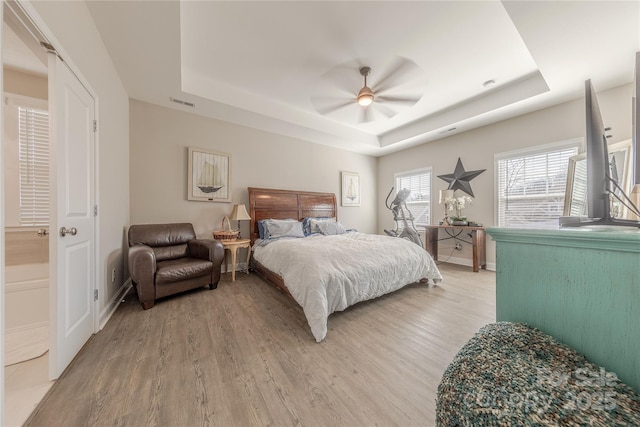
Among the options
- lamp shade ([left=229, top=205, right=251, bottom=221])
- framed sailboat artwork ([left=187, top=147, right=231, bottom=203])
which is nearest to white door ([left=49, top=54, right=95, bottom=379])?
framed sailboat artwork ([left=187, top=147, right=231, bottom=203])

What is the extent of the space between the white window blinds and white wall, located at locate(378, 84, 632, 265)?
242 inches

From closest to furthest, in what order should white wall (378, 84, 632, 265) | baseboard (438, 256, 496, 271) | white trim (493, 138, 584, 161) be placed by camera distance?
white wall (378, 84, 632, 265), white trim (493, 138, 584, 161), baseboard (438, 256, 496, 271)

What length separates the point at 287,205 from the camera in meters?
4.53

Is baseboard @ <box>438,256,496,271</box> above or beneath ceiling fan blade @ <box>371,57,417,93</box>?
beneath

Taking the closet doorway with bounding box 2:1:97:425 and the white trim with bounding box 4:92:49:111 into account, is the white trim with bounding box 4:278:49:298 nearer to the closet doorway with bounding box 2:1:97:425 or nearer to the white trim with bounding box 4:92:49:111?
the closet doorway with bounding box 2:1:97:425

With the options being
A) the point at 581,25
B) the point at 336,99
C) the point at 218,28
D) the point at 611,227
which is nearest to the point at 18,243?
the point at 218,28

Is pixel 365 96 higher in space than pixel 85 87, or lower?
higher

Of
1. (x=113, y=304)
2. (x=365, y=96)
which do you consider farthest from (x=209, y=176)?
(x=365, y=96)

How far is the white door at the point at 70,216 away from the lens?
A: 4.76 feet

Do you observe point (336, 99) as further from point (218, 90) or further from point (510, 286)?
point (510, 286)

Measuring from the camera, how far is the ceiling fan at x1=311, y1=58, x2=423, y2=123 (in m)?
2.42

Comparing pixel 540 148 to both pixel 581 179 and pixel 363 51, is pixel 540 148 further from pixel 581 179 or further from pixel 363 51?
pixel 363 51

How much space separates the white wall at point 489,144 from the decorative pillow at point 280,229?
3.13m

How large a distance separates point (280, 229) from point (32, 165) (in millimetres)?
2986
